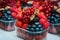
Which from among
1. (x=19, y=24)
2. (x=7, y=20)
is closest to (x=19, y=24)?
(x=19, y=24)

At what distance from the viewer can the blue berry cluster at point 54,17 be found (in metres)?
0.89

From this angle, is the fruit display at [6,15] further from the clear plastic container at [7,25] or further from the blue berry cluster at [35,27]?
the blue berry cluster at [35,27]

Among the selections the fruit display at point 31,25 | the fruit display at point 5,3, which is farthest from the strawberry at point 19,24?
the fruit display at point 5,3

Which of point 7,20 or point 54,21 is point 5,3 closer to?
point 7,20

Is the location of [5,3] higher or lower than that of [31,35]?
higher

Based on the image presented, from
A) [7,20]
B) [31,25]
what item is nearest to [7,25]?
[7,20]

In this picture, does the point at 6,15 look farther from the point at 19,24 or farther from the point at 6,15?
the point at 19,24

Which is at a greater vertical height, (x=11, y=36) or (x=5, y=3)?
(x=5, y=3)

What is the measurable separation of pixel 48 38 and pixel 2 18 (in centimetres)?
26

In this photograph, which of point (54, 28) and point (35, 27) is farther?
point (54, 28)

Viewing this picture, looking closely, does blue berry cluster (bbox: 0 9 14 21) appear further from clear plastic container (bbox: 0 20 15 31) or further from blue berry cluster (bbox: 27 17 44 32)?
blue berry cluster (bbox: 27 17 44 32)

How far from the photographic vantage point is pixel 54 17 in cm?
89

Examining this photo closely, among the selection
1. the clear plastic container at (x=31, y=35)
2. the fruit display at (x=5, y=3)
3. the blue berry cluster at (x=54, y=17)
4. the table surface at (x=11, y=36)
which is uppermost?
the fruit display at (x=5, y=3)

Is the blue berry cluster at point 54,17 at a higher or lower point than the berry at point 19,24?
higher
